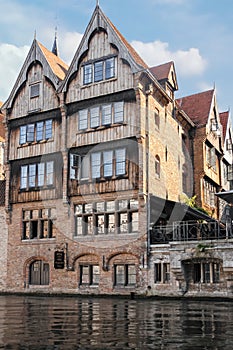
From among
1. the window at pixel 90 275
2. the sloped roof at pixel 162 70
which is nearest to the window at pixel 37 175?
the window at pixel 90 275

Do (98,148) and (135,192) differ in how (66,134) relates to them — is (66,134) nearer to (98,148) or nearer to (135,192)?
(98,148)

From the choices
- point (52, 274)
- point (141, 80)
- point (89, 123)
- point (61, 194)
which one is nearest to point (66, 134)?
point (89, 123)

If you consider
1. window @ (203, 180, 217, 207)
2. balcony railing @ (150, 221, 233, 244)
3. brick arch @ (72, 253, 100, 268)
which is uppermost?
window @ (203, 180, 217, 207)

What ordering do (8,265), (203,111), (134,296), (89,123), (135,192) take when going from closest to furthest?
1. (134,296)
2. (135,192)
3. (89,123)
4. (8,265)
5. (203,111)

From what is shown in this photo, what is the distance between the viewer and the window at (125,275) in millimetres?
24875

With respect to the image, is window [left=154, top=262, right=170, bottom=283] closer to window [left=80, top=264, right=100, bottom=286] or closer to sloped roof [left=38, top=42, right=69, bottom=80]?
window [left=80, top=264, right=100, bottom=286]

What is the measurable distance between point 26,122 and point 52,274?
995 cm

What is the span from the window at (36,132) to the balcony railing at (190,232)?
9381 mm

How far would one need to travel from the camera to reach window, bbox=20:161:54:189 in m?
28.4

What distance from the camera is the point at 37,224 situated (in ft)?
94.2

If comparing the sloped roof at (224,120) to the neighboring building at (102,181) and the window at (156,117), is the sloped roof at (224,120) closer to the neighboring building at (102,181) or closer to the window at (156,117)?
the neighboring building at (102,181)

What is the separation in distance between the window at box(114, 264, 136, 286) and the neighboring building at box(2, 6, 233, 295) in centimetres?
5

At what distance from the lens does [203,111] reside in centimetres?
3447

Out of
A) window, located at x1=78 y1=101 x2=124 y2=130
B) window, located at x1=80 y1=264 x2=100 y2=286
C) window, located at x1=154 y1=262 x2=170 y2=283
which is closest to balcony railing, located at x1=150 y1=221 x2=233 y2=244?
window, located at x1=154 y1=262 x2=170 y2=283
